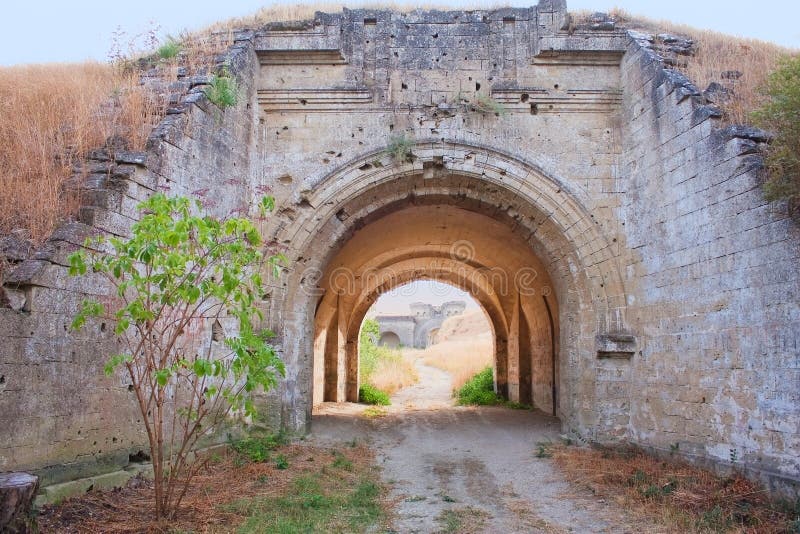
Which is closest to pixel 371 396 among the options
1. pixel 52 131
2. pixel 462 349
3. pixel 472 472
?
pixel 472 472

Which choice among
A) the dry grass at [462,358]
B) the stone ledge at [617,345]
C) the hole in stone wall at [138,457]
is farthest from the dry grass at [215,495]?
the dry grass at [462,358]

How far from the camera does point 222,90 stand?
7.50 meters

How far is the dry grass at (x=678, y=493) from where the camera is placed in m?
4.91

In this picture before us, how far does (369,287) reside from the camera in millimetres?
15352

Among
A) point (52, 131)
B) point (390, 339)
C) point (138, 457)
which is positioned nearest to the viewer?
point (138, 457)

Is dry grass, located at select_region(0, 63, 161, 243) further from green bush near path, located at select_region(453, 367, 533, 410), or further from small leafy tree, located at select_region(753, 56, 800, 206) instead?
green bush near path, located at select_region(453, 367, 533, 410)

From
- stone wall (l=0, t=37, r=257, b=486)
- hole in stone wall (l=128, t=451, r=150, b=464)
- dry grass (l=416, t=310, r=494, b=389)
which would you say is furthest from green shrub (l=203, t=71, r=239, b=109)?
dry grass (l=416, t=310, r=494, b=389)

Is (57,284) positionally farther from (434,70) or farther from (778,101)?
(778,101)

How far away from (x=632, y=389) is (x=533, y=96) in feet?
13.5

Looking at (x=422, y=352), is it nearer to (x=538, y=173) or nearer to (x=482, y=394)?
(x=482, y=394)

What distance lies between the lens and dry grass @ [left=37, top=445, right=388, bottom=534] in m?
4.47

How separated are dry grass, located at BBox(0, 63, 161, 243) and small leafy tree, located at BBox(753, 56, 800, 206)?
636 centimetres

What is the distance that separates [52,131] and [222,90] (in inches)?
78.9

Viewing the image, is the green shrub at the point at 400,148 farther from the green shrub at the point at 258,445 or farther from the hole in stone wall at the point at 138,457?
the hole in stone wall at the point at 138,457
